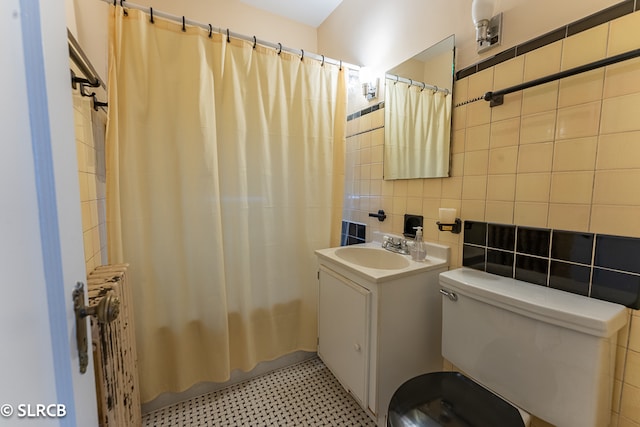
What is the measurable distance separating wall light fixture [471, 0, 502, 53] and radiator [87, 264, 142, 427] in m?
1.72

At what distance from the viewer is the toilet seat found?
0.87m

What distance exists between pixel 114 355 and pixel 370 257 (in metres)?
1.28

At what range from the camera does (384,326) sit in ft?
3.83

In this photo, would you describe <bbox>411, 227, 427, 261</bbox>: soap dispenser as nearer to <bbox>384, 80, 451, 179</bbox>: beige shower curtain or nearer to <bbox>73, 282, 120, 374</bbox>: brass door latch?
<bbox>384, 80, 451, 179</bbox>: beige shower curtain

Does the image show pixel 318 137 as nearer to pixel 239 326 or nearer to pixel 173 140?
pixel 173 140

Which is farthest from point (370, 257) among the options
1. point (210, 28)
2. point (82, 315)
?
point (210, 28)

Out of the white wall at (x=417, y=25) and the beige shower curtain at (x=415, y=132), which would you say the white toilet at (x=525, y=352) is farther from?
the white wall at (x=417, y=25)

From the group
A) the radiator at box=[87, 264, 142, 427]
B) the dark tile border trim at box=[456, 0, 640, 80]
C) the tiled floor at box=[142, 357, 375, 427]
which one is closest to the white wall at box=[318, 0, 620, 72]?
the dark tile border trim at box=[456, 0, 640, 80]

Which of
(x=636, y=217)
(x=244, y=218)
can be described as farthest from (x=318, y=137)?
(x=636, y=217)

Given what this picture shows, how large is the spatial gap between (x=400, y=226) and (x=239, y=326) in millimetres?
1173

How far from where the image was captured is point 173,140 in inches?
53.1

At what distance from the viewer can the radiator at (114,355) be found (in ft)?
2.65

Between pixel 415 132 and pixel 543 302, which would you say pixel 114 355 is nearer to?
pixel 543 302

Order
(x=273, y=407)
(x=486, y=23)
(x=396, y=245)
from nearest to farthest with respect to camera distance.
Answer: (x=486, y=23) < (x=273, y=407) < (x=396, y=245)
